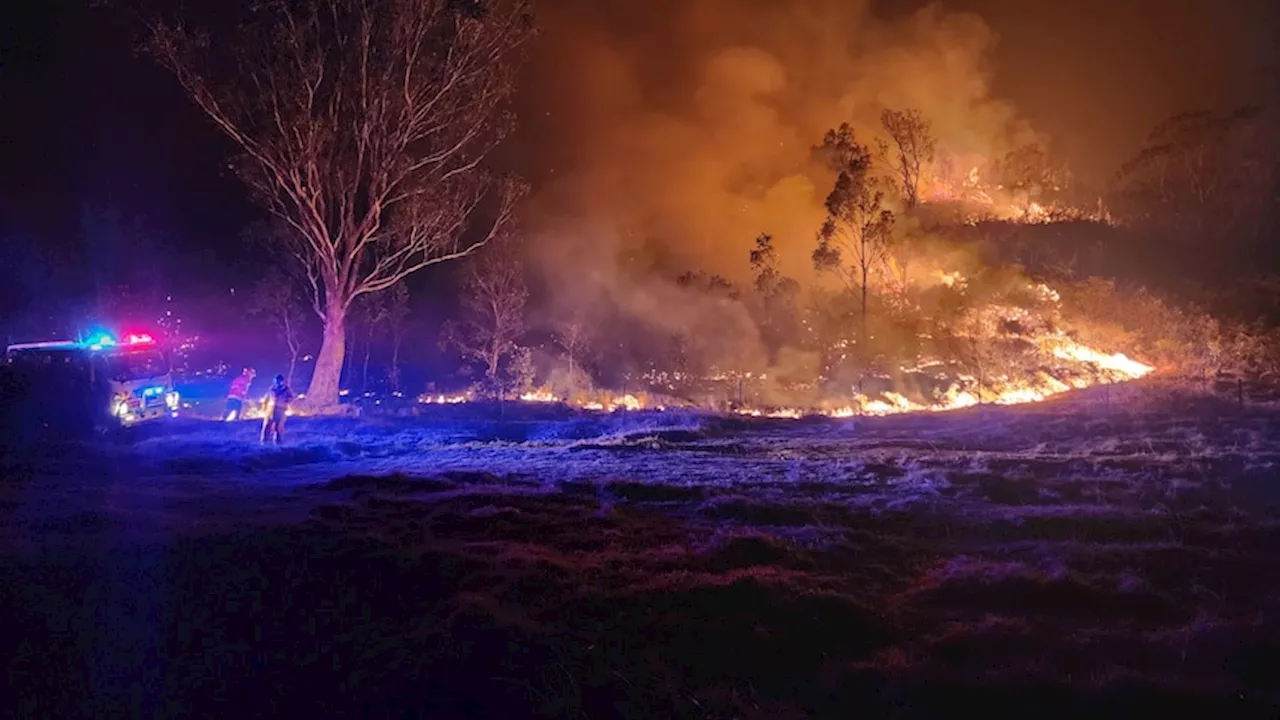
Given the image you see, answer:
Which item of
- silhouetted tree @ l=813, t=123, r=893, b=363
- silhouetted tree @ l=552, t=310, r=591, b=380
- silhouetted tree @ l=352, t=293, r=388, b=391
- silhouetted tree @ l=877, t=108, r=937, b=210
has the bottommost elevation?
silhouetted tree @ l=552, t=310, r=591, b=380

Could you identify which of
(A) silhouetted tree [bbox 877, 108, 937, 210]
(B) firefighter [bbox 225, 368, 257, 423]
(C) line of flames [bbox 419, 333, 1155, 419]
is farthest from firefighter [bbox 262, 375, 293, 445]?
(A) silhouetted tree [bbox 877, 108, 937, 210]

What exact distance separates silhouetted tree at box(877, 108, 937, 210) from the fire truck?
31.5 metres

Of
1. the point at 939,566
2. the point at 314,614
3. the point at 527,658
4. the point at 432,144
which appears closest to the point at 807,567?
the point at 939,566

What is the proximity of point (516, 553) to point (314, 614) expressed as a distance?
2.52 metres

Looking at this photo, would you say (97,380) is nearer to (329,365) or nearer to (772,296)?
(329,365)

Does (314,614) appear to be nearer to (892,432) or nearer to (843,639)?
(843,639)

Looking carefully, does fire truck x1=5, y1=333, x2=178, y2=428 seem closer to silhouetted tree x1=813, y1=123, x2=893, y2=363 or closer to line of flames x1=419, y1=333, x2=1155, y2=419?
line of flames x1=419, y1=333, x2=1155, y2=419

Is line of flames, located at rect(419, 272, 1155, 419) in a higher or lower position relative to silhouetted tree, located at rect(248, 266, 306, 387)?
lower

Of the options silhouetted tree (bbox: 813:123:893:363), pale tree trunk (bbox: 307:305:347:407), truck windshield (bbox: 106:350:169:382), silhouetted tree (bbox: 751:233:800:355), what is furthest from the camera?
silhouetted tree (bbox: 751:233:800:355)

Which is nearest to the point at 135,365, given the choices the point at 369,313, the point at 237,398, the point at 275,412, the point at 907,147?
the point at 237,398

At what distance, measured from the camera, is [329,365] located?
26719mm

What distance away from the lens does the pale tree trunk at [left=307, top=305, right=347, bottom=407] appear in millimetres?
26547

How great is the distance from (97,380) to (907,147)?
3588 centimetres

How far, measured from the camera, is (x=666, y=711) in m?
5.62
